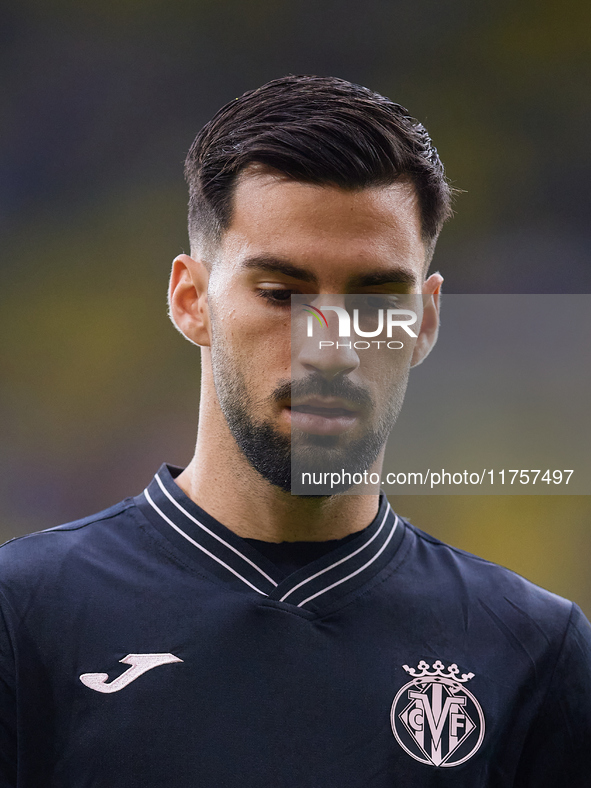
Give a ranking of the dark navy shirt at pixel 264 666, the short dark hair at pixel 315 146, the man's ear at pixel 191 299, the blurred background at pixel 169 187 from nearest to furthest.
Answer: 1. the dark navy shirt at pixel 264 666
2. the short dark hair at pixel 315 146
3. the man's ear at pixel 191 299
4. the blurred background at pixel 169 187

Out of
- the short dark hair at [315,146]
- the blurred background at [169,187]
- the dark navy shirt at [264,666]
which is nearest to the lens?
the dark navy shirt at [264,666]

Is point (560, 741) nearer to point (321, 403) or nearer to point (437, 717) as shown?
point (437, 717)

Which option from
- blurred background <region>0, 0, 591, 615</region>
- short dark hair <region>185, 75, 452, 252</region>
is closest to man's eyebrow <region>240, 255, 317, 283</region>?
short dark hair <region>185, 75, 452, 252</region>

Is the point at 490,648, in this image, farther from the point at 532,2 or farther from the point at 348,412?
the point at 532,2

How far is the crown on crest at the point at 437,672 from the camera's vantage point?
1.18m

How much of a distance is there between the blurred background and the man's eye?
250cm

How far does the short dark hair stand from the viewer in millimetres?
1180

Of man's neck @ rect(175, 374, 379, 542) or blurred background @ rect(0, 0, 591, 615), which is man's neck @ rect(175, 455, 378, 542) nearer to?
man's neck @ rect(175, 374, 379, 542)

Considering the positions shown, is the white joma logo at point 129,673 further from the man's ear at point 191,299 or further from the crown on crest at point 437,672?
the man's ear at point 191,299

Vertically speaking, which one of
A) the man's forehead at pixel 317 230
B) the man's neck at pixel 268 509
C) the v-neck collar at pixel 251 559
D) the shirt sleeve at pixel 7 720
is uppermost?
the man's forehead at pixel 317 230

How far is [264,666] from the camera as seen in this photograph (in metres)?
1.12

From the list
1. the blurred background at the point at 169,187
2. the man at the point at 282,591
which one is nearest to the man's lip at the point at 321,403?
the man at the point at 282,591

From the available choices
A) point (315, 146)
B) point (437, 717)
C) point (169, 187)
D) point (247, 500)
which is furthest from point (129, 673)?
point (169, 187)

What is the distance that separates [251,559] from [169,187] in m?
3.35
